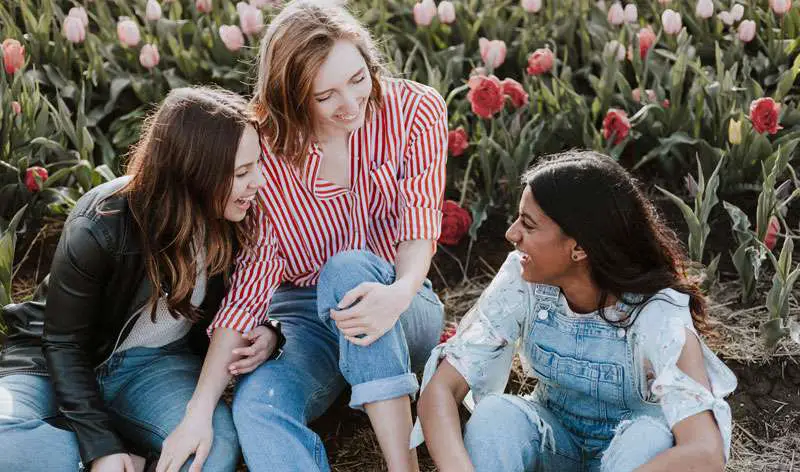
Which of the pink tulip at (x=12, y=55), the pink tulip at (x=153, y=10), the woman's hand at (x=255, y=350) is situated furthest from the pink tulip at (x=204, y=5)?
the woman's hand at (x=255, y=350)

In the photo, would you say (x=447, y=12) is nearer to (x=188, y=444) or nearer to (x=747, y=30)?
(x=747, y=30)

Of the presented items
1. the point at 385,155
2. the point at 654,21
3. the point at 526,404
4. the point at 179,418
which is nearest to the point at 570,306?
the point at 526,404

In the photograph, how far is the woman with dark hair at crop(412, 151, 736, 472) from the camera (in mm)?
2033

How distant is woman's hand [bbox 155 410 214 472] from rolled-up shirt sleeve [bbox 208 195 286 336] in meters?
0.24

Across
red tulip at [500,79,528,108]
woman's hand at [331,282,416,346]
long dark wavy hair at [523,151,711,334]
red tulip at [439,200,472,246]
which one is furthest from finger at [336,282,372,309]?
red tulip at [500,79,528,108]

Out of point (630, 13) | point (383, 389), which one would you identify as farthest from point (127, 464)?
point (630, 13)

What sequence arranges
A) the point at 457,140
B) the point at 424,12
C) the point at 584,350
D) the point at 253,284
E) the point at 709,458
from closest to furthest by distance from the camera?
the point at 709,458 < the point at 584,350 < the point at 253,284 < the point at 457,140 < the point at 424,12

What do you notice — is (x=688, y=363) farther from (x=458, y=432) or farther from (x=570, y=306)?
(x=458, y=432)

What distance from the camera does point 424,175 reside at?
253cm

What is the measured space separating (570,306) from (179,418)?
918mm

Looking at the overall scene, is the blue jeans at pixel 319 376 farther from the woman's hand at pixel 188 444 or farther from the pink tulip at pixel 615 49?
the pink tulip at pixel 615 49

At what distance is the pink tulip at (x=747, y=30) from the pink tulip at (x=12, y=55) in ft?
7.97

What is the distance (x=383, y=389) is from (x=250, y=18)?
6.28 feet

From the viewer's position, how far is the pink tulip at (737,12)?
3666 millimetres
